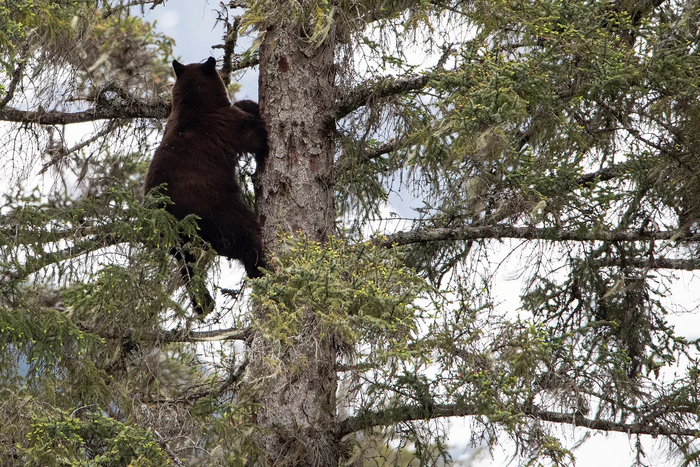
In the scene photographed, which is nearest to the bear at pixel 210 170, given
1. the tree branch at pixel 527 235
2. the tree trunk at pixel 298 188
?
the tree trunk at pixel 298 188

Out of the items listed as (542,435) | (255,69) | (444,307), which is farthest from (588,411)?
(255,69)

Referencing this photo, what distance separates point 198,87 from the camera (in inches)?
260

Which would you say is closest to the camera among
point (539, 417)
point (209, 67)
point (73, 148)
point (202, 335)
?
point (539, 417)

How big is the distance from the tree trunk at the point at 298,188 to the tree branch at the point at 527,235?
2.24 feet

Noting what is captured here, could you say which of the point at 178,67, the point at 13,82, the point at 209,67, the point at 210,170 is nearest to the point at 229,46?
the point at 209,67

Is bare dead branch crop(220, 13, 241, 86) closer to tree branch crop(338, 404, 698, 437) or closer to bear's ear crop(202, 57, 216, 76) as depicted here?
bear's ear crop(202, 57, 216, 76)

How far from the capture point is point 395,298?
4684 millimetres

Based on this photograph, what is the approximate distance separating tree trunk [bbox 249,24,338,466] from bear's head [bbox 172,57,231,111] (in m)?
0.54

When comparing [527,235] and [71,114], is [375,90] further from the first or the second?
[71,114]

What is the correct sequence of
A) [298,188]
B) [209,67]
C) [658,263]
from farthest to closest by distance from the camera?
[209,67] < [658,263] < [298,188]

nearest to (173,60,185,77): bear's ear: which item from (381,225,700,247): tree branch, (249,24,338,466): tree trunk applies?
(249,24,338,466): tree trunk

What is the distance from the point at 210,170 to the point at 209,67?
44.4 inches

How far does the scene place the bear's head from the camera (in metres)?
6.54

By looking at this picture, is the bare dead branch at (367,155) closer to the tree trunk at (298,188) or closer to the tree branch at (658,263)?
the tree trunk at (298,188)
